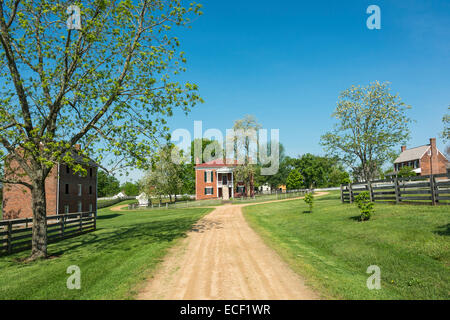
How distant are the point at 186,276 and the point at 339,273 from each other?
13.9 feet

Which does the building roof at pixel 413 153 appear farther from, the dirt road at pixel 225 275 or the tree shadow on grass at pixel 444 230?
the dirt road at pixel 225 275

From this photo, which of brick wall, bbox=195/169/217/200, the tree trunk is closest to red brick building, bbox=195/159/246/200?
brick wall, bbox=195/169/217/200

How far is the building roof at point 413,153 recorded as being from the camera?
57.0 m

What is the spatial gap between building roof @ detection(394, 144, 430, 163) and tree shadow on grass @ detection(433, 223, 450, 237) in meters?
57.5

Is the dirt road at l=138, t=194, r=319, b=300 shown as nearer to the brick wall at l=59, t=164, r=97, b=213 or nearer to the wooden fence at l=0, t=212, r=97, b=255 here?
the wooden fence at l=0, t=212, r=97, b=255

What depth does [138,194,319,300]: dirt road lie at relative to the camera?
5988mm

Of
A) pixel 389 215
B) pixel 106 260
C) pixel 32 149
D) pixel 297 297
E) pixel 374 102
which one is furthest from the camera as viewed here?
pixel 374 102

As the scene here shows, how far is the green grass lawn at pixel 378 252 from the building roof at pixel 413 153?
176ft

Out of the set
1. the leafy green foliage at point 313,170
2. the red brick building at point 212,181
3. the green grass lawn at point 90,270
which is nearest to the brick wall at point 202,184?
the red brick building at point 212,181

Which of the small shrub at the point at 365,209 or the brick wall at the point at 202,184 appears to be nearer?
the small shrub at the point at 365,209

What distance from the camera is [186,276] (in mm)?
7305
